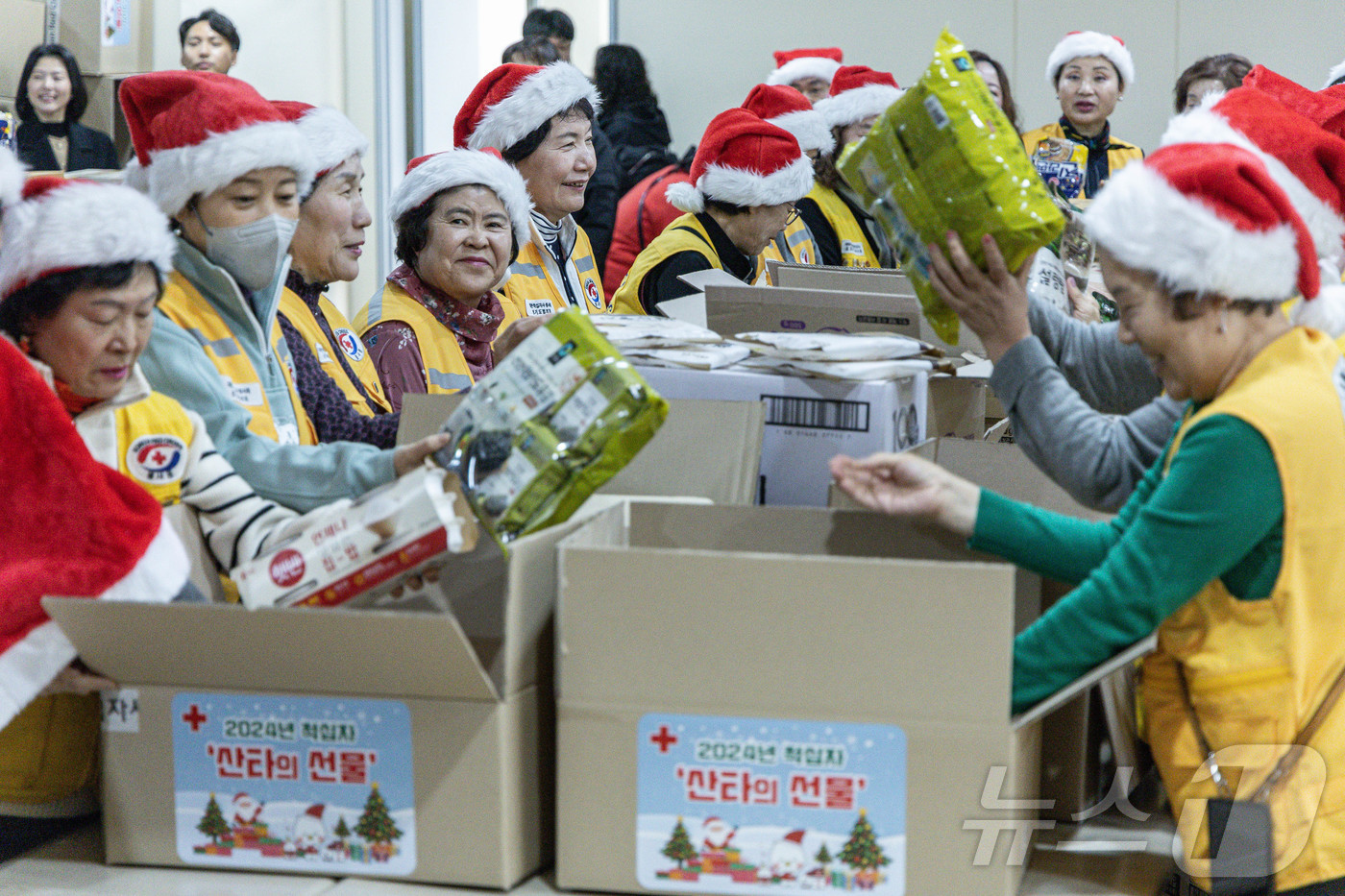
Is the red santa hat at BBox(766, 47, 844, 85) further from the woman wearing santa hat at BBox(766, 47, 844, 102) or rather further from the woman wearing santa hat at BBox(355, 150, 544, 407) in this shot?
the woman wearing santa hat at BBox(355, 150, 544, 407)

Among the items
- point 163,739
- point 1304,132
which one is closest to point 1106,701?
point 1304,132

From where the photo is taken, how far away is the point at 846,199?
4.80m

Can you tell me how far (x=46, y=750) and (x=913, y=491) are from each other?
3.26 ft

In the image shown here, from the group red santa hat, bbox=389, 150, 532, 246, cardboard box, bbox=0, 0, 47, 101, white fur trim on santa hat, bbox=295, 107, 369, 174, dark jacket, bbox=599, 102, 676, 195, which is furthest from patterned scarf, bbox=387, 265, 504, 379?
cardboard box, bbox=0, 0, 47, 101

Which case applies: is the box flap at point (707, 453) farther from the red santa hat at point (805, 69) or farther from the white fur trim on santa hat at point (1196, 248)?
the red santa hat at point (805, 69)

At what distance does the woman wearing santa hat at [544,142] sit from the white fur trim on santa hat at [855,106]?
5.07 feet

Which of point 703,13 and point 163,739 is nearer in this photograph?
point 163,739

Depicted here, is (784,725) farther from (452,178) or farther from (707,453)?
(452,178)

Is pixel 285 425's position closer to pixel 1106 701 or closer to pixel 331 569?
pixel 331 569

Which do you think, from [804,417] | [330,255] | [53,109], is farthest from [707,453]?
[53,109]

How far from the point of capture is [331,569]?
52.9 inches

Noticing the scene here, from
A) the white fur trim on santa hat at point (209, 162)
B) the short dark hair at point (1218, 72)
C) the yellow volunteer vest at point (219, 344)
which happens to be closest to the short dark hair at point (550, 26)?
the short dark hair at point (1218, 72)

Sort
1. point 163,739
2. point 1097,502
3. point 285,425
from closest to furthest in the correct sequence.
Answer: point 163,739 < point 1097,502 < point 285,425

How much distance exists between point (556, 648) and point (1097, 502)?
0.74m
